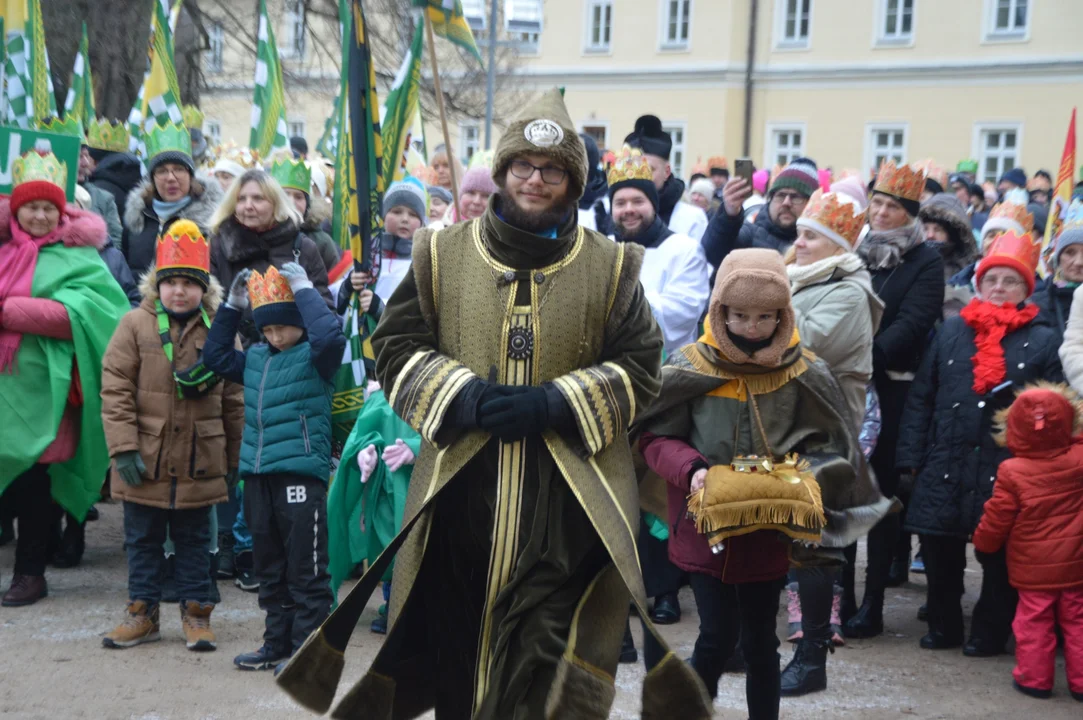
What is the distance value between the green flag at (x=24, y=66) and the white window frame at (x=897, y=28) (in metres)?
28.3

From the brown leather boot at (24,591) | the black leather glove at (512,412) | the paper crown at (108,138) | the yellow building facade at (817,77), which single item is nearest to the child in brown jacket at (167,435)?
the brown leather boot at (24,591)

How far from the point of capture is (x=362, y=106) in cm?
591

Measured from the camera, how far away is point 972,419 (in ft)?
21.0

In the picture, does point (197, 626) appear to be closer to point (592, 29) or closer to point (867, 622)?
point (867, 622)

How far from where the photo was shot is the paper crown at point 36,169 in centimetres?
709

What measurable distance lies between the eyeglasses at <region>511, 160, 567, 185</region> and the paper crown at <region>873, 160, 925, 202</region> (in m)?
3.07

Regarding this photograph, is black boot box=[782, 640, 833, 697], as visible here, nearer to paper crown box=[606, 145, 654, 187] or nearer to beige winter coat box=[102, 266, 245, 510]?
paper crown box=[606, 145, 654, 187]

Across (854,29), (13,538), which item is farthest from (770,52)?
(13,538)

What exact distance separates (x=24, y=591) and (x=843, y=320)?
4218 mm

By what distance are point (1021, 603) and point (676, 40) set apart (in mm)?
32792

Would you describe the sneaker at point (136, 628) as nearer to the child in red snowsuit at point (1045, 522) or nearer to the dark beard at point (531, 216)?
the dark beard at point (531, 216)

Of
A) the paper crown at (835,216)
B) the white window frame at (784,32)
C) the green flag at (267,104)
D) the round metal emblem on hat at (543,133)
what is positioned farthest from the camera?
the white window frame at (784,32)

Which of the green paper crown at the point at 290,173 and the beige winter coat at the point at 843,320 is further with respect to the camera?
the green paper crown at the point at 290,173

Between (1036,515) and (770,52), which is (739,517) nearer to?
(1036,515)
